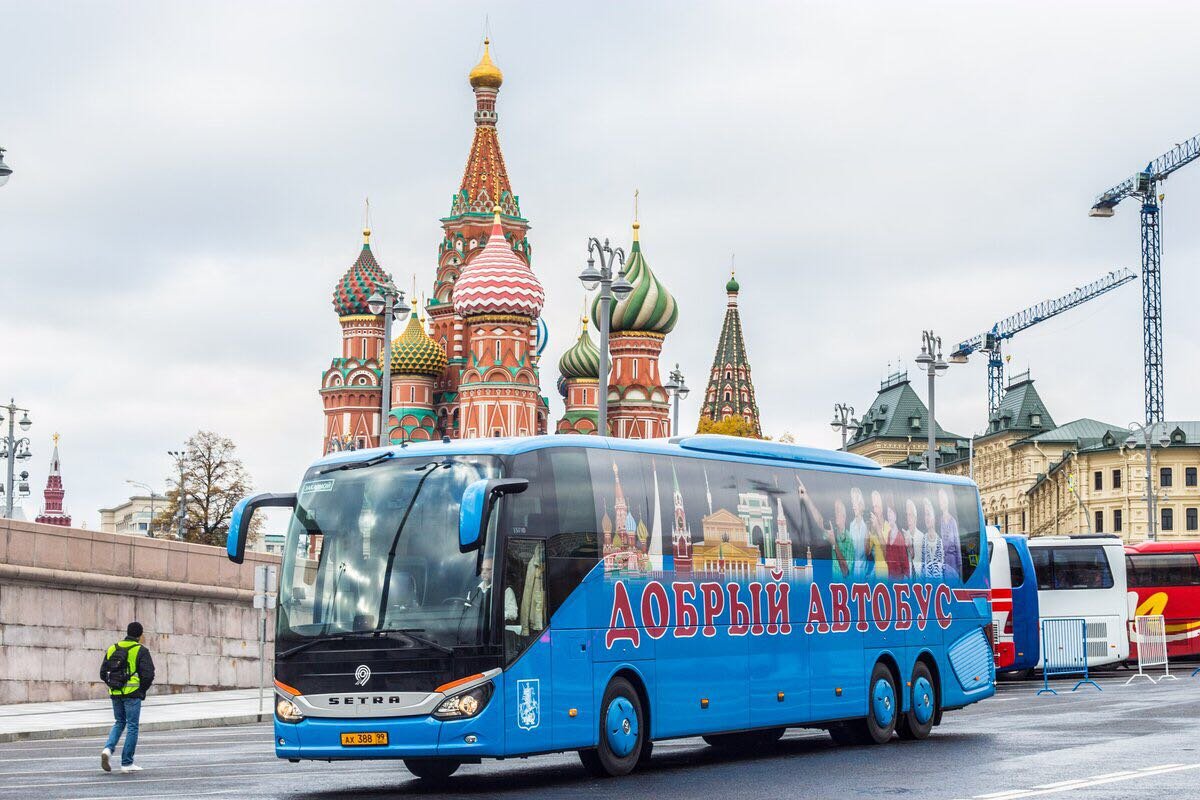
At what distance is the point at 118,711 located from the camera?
18.2m

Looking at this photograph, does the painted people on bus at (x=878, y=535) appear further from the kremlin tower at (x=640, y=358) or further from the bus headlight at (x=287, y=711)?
the kremlin tower at (x=640, y=358)

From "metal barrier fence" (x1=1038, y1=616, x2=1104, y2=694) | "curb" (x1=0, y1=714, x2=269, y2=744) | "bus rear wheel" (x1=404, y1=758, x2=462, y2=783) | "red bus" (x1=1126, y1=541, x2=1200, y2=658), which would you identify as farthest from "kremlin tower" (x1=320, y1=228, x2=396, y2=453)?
"bus rear wheel" (x1=404, y1=758, x2=462, y2=783)

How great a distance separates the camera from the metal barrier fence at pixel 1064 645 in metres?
36.6

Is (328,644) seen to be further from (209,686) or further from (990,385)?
(990,385)

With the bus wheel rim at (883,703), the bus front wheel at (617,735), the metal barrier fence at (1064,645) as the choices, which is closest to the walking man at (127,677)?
the bus front wheel at (617,735)

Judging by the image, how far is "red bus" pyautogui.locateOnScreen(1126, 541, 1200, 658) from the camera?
4247cm

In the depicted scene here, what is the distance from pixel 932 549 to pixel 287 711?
359 inches

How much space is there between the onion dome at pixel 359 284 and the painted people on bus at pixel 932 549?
91797 mm

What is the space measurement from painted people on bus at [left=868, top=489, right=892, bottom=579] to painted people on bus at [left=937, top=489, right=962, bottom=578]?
59.2 inches

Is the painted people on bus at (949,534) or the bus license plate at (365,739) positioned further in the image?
the painted people on bus at (949,534)

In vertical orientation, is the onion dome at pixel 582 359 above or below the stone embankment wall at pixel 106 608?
above

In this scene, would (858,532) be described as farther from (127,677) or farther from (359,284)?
(359,284)

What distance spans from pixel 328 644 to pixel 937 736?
28.8 ft

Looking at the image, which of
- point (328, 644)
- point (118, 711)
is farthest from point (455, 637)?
point (118, 711)
